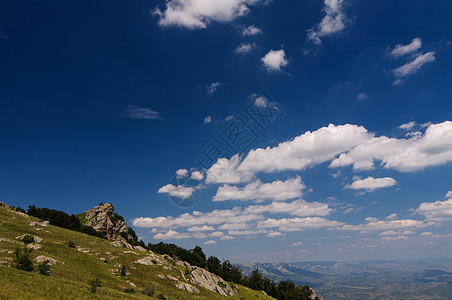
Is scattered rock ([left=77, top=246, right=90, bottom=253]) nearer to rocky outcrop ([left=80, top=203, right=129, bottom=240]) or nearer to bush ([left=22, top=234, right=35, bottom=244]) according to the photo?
bush ([left=22, top=234, right=35, bottom=244])

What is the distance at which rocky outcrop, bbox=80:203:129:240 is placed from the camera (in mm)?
120625

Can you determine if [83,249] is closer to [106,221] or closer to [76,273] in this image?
[76,273]

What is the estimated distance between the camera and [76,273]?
4419 cm

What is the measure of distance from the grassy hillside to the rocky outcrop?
44.6 metres

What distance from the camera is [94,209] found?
13012 centimetres

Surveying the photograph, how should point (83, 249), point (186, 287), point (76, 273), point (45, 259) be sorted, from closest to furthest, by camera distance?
point (76, 273), point (45, 259), point (186, 287), point (83, 249)

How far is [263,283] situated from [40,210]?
132 metres

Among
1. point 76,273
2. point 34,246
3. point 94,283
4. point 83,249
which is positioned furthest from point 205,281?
point 34,246

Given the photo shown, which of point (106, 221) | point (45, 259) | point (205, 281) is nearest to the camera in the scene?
point (45, 259)

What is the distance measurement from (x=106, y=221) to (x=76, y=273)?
90.3 metres

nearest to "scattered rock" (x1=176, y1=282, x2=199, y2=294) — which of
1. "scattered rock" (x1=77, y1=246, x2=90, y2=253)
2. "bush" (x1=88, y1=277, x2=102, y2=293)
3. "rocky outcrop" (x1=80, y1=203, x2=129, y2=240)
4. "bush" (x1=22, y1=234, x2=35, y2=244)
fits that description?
"bush" (x1=88, y1=277, x2=102, y2=293)

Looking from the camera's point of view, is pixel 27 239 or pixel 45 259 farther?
pixel 27 239

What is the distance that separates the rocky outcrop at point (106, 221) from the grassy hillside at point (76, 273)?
1757 inches

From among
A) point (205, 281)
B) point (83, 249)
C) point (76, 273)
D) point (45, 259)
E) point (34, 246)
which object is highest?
point (34, 246)
